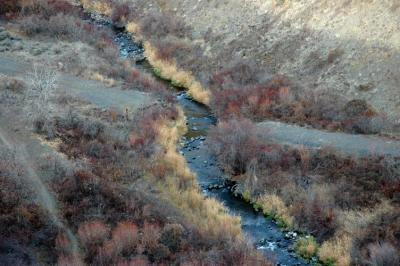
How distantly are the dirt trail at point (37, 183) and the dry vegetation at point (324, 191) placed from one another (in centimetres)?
766

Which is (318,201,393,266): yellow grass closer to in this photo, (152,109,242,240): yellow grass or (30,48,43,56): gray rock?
(152,109,242,240): yellow grass

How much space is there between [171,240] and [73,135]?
9.18 metres

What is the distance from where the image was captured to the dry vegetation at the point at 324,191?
18609 mm

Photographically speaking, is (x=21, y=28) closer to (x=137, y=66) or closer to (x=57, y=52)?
(x=57, y=52)

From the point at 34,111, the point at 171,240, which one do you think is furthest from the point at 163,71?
the point at 171,240

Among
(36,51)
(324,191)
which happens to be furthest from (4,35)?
(324,191)

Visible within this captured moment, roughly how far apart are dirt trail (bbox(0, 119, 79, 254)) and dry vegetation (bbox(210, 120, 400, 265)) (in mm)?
7664

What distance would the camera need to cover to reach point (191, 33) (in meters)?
40.5

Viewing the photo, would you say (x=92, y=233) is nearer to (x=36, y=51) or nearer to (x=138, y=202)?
(x=138, y=202)

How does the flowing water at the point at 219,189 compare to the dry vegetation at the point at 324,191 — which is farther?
the flowing water at the point at 219,189

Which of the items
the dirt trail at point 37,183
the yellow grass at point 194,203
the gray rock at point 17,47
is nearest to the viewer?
the dirt trail at point 37,183

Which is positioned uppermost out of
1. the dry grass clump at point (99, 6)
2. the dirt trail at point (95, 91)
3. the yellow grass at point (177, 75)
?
the dry grass clump at point (99, 6)

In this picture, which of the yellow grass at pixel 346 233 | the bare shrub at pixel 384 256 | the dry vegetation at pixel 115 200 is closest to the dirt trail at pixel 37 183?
the dry vegetation at pixel 115 200

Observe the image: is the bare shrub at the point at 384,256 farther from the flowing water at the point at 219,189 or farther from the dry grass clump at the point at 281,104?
the dry grass clump at the point at 281,104
